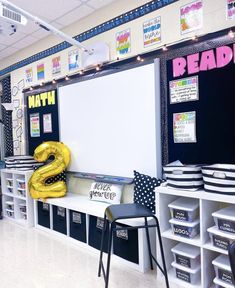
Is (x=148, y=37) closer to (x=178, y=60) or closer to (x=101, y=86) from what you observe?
(x=178, y=60)

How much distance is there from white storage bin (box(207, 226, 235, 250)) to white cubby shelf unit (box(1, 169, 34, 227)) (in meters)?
2.44

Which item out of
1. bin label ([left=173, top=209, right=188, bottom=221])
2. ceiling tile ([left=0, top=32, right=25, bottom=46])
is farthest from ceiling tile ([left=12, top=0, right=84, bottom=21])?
bin label ([left=173, top=209, right=188, bottom=221])

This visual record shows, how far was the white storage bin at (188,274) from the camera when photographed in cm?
197

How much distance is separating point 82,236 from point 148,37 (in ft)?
7.06

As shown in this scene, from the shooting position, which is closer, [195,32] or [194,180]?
[194,180]

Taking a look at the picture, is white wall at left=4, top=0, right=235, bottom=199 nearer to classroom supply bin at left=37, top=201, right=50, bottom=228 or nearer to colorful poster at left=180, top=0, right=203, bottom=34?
colorful poster at left=180, top=0, right=203, bottom=34

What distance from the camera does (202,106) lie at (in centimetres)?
216

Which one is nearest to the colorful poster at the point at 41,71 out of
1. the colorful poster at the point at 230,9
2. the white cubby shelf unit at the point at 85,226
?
the white cubby shelf unit at the point at 85,226

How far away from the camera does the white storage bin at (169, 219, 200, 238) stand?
1.95 m

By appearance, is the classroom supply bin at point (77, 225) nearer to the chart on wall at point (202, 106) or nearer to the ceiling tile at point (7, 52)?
the chart on wall at point (202, 106)

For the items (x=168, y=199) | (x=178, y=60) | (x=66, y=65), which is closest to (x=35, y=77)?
(x=66, y=65)

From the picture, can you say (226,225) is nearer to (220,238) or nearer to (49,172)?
(220,238)

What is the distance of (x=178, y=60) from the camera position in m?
2.28

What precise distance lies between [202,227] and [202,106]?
37.9 inches
